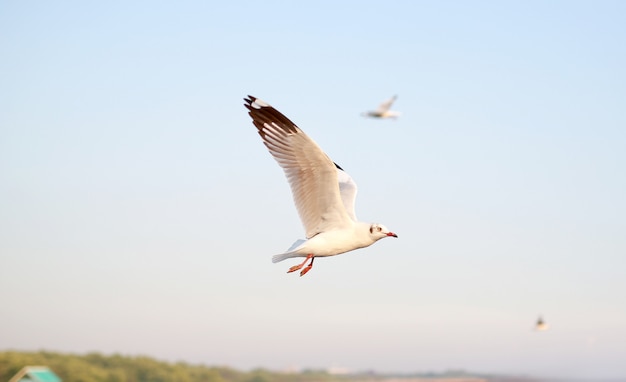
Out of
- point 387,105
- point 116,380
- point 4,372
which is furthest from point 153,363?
point 387,105

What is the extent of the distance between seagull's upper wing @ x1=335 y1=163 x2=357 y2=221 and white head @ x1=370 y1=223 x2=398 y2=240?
93 centimetres

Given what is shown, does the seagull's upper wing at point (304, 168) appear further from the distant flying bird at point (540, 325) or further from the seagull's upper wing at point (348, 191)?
the distant flying bird at point (540, 325)

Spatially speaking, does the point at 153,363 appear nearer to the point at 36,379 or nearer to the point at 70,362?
the point at 70,362

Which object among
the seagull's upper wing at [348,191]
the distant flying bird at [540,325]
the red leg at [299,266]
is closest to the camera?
the red leg at [299,266]

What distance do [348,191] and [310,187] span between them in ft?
6.15

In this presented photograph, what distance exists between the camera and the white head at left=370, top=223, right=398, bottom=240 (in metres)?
12.7

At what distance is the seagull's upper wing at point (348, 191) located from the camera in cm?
1417

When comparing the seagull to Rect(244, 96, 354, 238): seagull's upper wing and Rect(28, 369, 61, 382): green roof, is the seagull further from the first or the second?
Rect(28, 369, 61, 382): green roof

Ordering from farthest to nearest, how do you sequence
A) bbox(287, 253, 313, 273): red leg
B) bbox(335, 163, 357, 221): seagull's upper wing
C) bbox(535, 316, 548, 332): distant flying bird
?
bbox(535, 316, 548, 332): distant flying bird → bbox(335, 163, 357, 221): seagull's upper wing → bbox(287, 253, 313, 273): red leg

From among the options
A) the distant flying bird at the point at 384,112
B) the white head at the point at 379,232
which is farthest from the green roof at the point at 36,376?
the white head at the point at 379,232

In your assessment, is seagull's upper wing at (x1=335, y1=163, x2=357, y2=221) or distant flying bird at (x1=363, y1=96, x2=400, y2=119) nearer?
seagull's upper wing at (x1=335, y1=163, x2=357, y2=221)

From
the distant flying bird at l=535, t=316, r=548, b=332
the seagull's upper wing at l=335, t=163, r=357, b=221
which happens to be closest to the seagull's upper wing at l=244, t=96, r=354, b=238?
the seagull's upper wing at l=335, t=163, r=357, b=221

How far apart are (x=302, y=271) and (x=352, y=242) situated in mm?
772

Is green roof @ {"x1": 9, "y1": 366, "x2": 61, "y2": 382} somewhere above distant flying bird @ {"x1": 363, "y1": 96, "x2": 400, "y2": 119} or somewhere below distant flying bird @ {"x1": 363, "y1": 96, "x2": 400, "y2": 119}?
below
